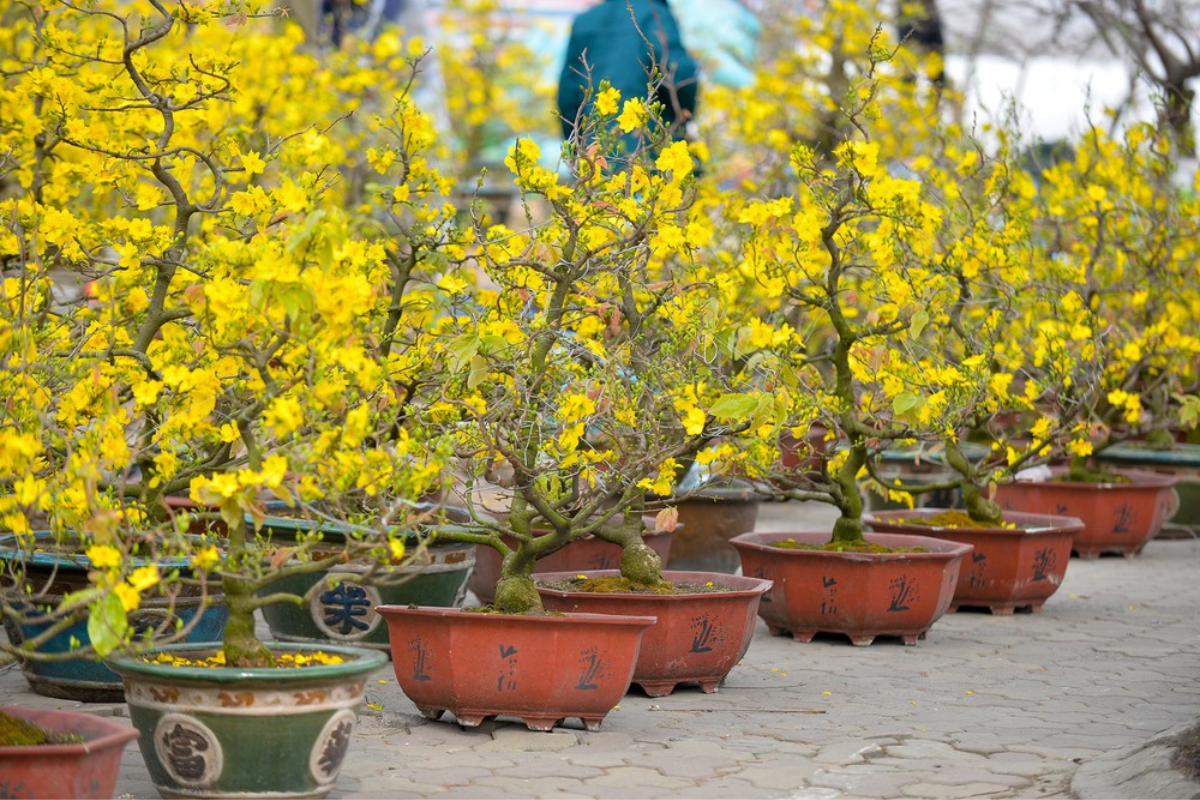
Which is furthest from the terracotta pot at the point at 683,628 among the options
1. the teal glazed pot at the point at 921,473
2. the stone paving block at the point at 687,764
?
the teal glazed pot at the point at 921,473

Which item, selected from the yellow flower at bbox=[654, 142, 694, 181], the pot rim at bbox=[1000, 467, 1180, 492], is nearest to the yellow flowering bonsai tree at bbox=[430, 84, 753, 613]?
the yellow flower at bbox=[654, 142, 694, 181]

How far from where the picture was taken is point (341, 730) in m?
4.14

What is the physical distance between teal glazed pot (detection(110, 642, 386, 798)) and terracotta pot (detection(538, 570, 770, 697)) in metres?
1.71

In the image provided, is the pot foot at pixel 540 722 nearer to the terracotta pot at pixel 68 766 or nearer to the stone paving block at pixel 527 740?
the stone paving block at pixel 527 740

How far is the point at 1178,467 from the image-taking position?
12281 mm

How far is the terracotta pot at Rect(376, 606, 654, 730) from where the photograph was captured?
16.5 ft

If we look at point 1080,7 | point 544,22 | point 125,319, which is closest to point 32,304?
point 125,319

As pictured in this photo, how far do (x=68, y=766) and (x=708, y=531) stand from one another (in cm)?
565

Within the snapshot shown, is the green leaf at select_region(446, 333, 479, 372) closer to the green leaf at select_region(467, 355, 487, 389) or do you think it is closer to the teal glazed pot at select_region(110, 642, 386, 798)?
the green leaf at select_region(467, 355, 487, 389)

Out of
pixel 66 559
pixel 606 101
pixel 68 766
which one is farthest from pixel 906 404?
pixel 68 766

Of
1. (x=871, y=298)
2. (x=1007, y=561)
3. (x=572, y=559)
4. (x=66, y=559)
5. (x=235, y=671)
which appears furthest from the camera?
(x=1007, y=561)

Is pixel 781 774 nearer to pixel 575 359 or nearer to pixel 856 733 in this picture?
pixel 856 733

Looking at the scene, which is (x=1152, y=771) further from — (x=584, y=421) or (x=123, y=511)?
(x=123, y=511)

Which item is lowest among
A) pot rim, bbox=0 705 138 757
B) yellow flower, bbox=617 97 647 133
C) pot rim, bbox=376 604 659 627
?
pot rim, bbox=0 705 138 757
